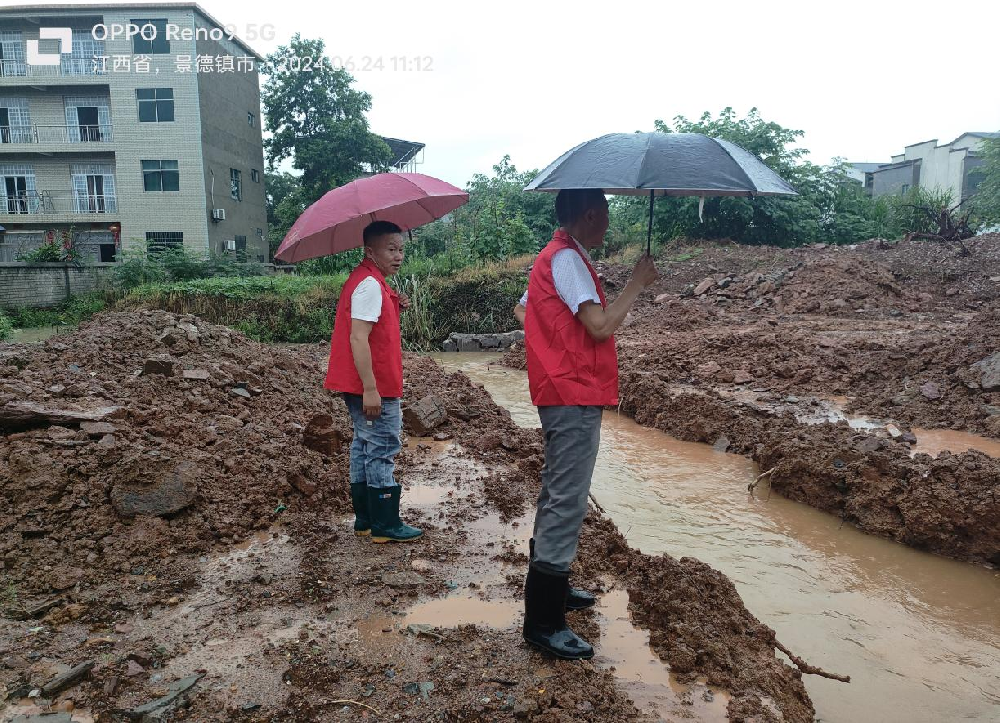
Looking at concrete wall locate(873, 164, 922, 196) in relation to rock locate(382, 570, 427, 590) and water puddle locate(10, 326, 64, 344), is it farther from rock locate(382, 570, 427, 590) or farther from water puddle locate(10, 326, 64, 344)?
rock locate(382, 570, 427, 590)

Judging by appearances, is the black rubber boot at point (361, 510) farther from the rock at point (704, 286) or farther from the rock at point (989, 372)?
the rock at point (704, 286)

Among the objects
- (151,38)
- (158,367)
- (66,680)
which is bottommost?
(66,680)

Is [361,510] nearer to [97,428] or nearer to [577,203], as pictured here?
[97,428]

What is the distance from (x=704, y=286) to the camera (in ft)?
51.1

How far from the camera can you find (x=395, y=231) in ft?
11.7

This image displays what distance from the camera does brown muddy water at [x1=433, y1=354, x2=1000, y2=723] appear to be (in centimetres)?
283

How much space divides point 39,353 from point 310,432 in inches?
132

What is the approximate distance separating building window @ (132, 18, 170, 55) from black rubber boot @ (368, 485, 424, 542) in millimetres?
27473

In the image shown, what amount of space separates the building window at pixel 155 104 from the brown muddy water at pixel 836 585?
25.6 metres

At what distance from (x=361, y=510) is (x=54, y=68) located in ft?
101

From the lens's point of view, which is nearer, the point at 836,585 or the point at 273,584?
the point at 273,584

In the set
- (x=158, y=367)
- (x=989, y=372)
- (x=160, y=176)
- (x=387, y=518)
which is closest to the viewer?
(x=387, y=518)

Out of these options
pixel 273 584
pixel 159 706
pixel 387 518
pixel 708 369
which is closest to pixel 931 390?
pixel 708 369

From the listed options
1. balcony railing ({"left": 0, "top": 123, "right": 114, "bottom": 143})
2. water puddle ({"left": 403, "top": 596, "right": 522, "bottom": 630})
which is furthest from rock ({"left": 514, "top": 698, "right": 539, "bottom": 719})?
balcony railing ({"left": 0, "top": 123, "right": 114, "bottom": 143})
